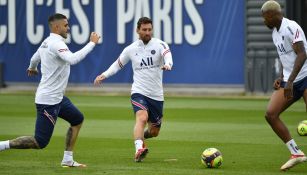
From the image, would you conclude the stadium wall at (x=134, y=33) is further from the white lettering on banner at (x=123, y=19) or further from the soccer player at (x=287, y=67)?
the soccer player at (x=287, y=67)

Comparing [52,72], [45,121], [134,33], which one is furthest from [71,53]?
[134,33]

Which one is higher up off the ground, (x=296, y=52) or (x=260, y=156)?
(x=296, y=52)

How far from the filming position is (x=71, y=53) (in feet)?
46.8

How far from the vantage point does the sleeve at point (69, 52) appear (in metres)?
14.1

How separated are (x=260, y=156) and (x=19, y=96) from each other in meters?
20.3

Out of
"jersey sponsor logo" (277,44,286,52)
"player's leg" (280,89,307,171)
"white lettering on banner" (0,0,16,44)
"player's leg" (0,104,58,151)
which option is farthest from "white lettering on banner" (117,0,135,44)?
"player's leg" (280,89,307,171)

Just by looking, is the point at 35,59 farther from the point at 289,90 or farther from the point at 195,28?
the point at 195,28

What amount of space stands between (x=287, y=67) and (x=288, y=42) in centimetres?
36

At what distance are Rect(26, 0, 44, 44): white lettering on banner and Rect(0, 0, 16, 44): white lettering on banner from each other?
24.9 inches

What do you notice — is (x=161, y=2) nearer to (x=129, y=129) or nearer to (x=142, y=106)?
(x=129, y=129)

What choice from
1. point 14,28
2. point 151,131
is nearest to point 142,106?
point 151,131

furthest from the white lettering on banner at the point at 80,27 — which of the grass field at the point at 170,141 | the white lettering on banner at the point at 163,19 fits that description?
the grass field at the point at 170,141

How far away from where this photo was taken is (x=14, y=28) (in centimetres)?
4053

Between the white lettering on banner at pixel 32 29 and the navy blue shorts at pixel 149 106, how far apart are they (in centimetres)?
2402
